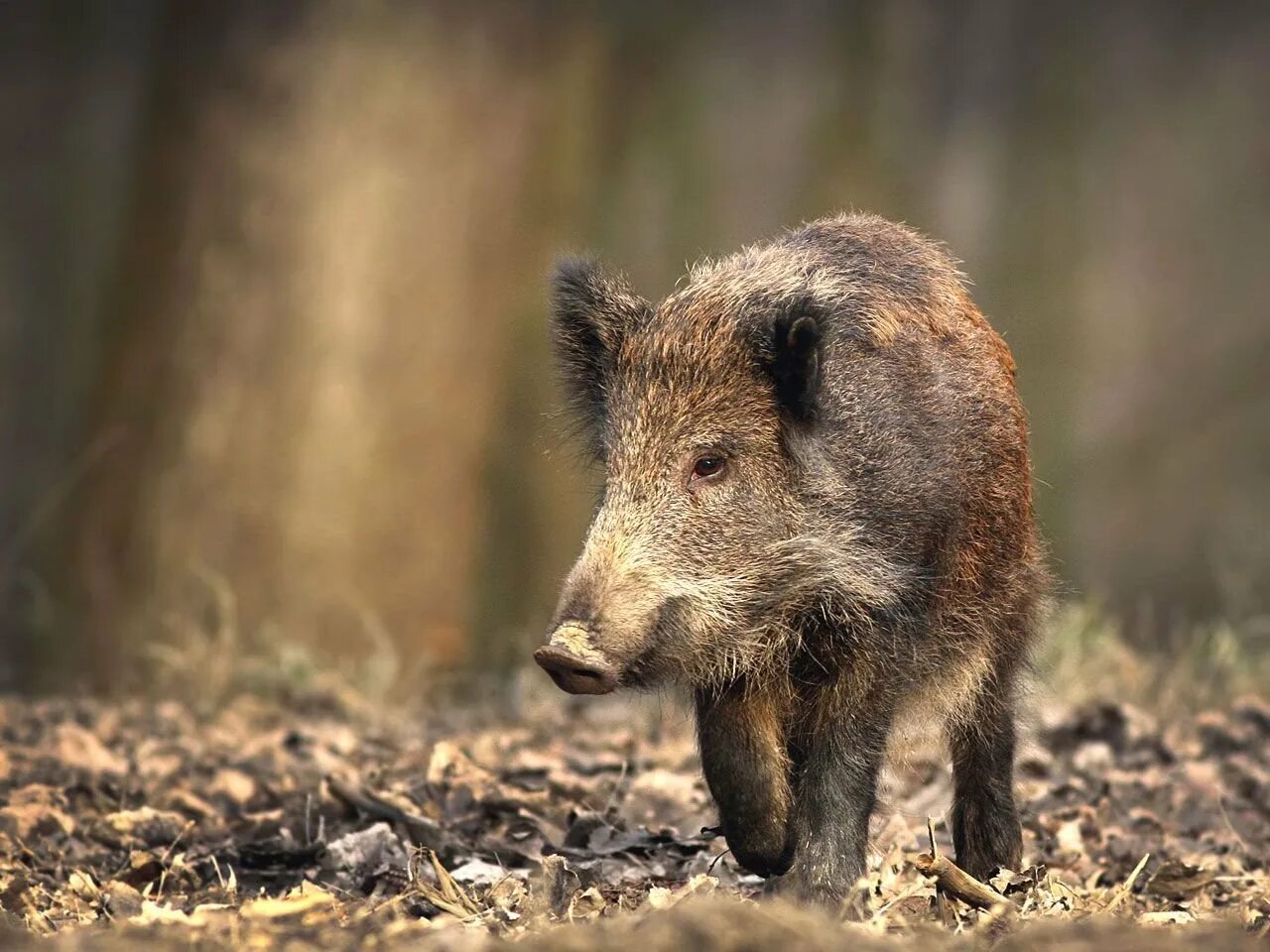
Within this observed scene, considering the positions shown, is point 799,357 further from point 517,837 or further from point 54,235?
point 54,235

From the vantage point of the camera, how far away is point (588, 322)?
507 cm

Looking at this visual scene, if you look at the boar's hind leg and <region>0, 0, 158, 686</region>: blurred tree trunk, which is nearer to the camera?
the boar's hind leg

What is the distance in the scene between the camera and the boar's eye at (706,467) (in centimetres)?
466

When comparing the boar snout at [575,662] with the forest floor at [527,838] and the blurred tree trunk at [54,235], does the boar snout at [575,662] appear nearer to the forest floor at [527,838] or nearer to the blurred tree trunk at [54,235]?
the forest floor at [527,838]

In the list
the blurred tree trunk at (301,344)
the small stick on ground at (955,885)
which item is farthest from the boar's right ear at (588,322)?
the blurred tree trunk at (301,344)

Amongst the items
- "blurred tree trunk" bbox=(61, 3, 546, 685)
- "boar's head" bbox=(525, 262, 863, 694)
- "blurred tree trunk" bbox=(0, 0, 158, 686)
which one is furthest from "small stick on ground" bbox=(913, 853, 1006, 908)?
"blurred tree trunk" bbox=(0, 0, 158, 686)

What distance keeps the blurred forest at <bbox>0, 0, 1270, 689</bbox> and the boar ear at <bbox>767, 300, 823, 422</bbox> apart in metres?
3.94

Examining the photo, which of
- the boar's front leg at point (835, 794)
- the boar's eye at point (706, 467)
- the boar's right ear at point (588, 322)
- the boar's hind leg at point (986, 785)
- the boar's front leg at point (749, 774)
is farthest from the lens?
the boar's hind leg at point (986, 785)

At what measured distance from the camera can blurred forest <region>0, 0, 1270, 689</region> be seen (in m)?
9.07

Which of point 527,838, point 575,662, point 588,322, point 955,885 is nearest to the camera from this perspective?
point 575,662

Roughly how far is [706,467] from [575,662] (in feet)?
2.61

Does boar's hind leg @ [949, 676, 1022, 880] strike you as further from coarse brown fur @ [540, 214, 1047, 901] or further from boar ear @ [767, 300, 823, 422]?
boar ear @ [767, 300, 823, 422]

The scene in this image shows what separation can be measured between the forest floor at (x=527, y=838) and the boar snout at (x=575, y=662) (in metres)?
0.53

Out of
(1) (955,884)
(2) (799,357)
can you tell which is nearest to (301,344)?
(2) (799,357)
